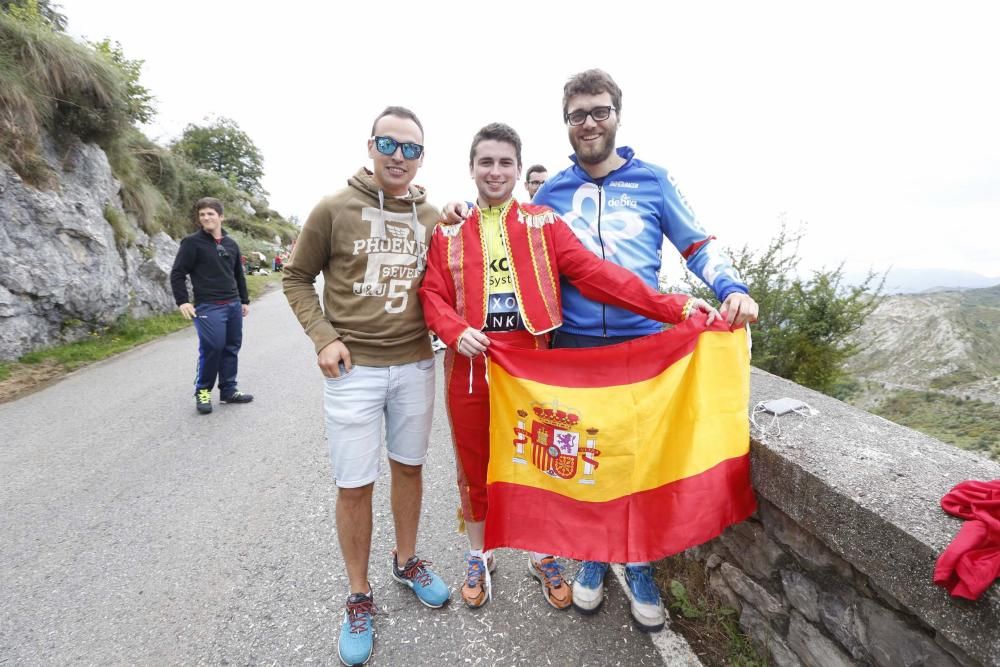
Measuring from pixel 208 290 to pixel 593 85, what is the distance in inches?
220

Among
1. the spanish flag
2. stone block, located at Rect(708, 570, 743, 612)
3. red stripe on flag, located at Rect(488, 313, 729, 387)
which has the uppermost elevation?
red stripe on flag, located at Rect(488, 313, 729, 387)

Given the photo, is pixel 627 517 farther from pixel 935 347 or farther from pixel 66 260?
pixel 935 347

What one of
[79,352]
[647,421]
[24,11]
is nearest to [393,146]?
[647,421]

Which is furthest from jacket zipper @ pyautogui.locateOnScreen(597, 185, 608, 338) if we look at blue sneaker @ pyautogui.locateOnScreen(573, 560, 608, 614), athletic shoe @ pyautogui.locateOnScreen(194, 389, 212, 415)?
athletic shoe @ pyautogui.locateOnScreen(194, 389, 212, 415)

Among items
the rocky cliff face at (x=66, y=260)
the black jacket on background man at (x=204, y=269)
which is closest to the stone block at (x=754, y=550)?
the black jacket on background man at (x=204, y=269)

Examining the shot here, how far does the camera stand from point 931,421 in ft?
18.9

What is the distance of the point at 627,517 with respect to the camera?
2.22 meters

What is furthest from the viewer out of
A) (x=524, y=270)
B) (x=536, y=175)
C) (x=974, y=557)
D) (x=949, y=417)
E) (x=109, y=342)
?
(x=109, y=342)

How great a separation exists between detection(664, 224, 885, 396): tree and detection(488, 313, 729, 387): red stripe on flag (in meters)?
4.62

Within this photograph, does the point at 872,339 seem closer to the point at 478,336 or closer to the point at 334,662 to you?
the point at 478,336

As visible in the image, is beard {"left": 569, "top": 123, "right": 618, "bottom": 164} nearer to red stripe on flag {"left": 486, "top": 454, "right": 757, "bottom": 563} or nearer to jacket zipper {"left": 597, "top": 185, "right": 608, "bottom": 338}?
jacket zipper {"left": 597, "top": 185, "right": 608, "bottom": 338}

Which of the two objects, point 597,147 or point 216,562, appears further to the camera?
point 216,562

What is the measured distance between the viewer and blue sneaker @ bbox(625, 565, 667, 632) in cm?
245

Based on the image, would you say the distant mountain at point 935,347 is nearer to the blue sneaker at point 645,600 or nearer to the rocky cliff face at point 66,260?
the blue sneaker at point 645,600
